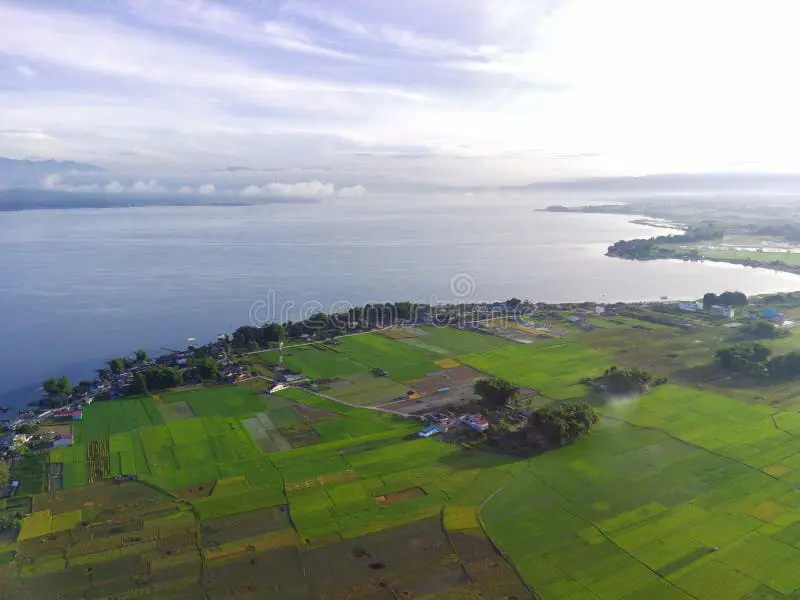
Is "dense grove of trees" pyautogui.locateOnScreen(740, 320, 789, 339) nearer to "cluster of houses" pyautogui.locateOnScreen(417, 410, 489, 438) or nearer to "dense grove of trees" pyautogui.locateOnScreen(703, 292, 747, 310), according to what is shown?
"dense grove of trees" pyautogui.locateOnScreen(703, 292, 747, 310)

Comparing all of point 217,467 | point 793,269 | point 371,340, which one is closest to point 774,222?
point 793,269

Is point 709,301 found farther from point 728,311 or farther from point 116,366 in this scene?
point 116,366

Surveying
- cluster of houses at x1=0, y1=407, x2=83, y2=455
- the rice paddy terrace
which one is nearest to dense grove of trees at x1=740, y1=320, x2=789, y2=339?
the rice paddy terrace

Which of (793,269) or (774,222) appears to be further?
(774,222)

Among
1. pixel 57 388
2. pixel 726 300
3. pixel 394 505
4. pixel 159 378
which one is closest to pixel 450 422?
pixel 394 505

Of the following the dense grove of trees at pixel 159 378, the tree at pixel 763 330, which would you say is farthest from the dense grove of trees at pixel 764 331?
the dense grove of trees at pixel 159 378

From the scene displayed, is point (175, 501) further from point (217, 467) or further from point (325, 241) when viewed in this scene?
point (325, 241)
